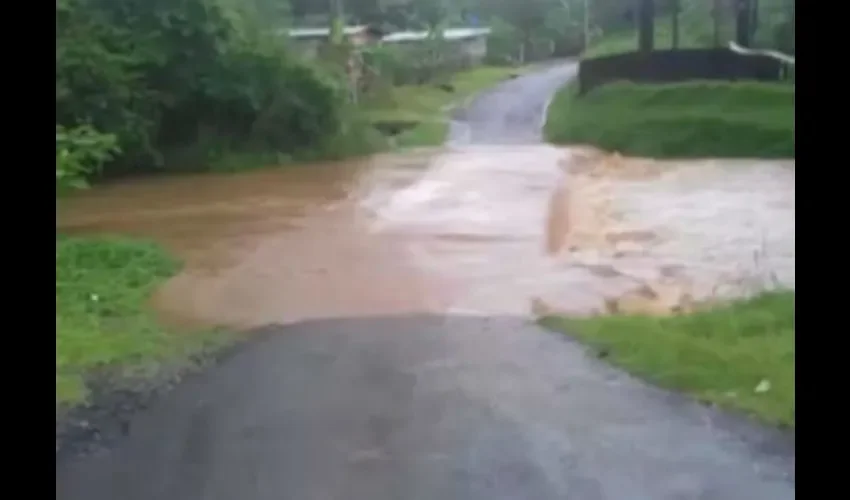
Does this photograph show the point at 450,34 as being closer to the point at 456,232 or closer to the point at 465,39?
the point at 465,39

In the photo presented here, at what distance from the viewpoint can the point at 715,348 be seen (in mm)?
2326

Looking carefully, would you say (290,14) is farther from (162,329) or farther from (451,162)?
(162,329)

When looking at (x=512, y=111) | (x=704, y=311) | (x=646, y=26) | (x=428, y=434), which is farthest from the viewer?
(x=512, y=111)

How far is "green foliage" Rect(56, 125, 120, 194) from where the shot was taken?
2.45 metres

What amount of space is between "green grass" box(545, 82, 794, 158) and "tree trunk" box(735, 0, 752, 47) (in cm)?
19

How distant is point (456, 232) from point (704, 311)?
3.24 ft

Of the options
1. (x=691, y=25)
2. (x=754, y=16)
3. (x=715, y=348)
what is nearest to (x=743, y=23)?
(x=754, y=16)

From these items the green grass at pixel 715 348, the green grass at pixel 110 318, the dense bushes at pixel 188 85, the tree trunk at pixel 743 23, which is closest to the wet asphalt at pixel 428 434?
the green grass at pixel 715 348

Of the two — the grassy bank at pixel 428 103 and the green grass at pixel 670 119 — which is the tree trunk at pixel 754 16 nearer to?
the green grass at pixel 670 119

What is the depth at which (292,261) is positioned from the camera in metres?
3.23

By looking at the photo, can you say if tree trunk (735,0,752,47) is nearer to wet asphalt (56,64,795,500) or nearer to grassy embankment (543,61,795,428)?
grassy embankment (543,61,795,428)

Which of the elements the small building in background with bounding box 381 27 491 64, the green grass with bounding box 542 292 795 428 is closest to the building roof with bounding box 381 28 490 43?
the small building in background with bounding box 381 27 491 64

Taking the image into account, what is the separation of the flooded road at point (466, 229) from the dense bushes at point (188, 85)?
0.16m

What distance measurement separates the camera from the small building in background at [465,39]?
2879 millimetres
